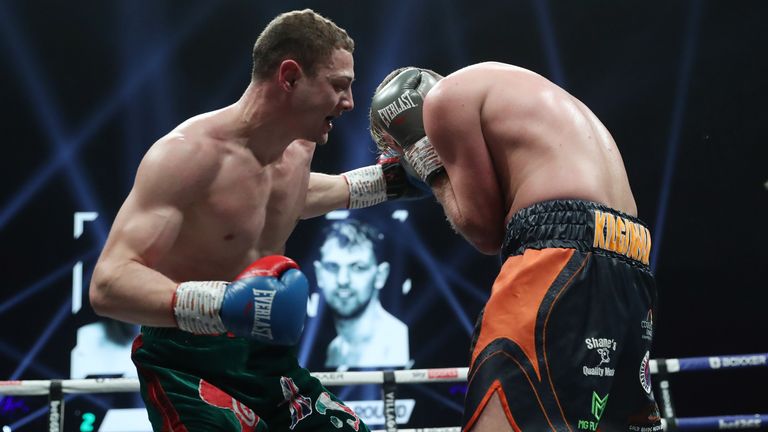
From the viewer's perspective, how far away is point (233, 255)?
6.90 feet

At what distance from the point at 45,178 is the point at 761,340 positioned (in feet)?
18.4

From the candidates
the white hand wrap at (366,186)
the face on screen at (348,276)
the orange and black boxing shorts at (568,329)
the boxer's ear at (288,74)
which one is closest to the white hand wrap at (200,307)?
the orange and black boxing shorts at (568,329)

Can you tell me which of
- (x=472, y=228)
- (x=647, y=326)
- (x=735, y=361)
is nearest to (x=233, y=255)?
(x=472, y=228)

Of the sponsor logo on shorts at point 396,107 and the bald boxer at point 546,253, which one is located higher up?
the sponsor logo on shorts at point 396,107

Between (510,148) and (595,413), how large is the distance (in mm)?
582

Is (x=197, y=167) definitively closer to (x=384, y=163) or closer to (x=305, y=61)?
(x=305, y=61)

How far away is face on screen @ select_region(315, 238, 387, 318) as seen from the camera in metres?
5.95

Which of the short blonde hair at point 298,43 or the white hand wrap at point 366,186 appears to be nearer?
the short blonde hair at point 298,43

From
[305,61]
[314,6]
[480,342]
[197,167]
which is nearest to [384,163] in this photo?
[305,61]

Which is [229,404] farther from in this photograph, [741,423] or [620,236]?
[741,423]

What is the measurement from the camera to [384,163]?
269 centimetres

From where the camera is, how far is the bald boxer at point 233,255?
171cm

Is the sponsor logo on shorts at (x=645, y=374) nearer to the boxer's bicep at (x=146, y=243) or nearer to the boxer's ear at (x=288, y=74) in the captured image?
the boxer's bicep at (x=146, y=243)

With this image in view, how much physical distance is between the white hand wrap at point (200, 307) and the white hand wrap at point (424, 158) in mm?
611
